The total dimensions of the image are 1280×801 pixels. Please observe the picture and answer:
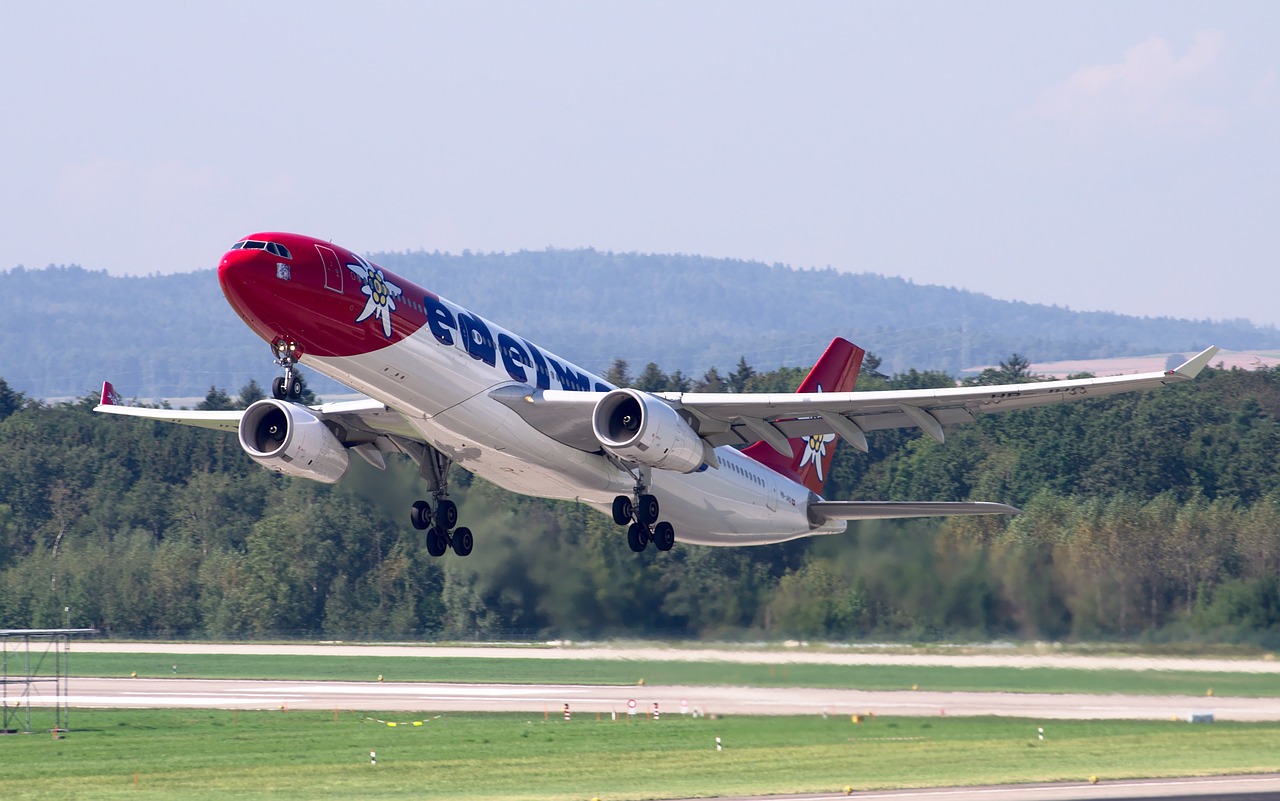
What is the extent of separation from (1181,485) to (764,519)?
3817 centimetres

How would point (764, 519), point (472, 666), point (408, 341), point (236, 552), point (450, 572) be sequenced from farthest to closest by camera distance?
point (236, 552), point (472, 666), point (450, 572), point (764, 519), point (408, 341)

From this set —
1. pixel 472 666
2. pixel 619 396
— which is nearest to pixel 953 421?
pixel 619 396

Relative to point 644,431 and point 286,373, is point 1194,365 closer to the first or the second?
point 644,431

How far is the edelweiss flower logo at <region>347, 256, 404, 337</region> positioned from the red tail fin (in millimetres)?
11961

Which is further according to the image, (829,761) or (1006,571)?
(1006,571)

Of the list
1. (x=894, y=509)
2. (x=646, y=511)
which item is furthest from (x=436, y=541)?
(x=894, y=509)

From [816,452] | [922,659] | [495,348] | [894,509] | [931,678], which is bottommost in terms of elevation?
[931,678]

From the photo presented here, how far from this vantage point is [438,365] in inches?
1022

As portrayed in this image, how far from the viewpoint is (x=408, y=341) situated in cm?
2550

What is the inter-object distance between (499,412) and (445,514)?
581 cm

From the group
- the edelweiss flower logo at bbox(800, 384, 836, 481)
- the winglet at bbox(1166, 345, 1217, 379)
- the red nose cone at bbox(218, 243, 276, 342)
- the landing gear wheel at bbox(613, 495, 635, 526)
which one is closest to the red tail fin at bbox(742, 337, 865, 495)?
the edelweiss flower logo at bbox(800, 384, 836, 481)

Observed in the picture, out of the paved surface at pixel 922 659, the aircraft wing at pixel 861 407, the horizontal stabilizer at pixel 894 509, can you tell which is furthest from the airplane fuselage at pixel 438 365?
the paved surface at pixel 922 659

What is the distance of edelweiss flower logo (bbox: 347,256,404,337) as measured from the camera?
81.8ft

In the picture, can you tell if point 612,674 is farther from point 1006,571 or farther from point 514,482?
point 514,482
